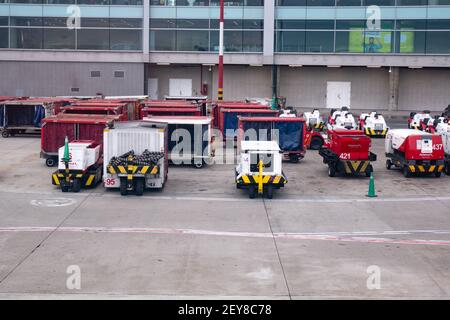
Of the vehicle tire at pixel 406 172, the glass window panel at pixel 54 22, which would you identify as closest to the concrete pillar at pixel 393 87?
the glass window panel at pixel 54 22

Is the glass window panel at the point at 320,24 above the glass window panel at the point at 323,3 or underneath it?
underneath

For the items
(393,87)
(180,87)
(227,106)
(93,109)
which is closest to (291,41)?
(393,87)

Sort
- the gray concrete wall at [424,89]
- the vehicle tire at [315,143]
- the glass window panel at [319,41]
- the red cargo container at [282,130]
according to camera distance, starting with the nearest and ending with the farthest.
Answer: the red cargo container at [282,130], the vehicle tire at [315,143], the glass window panel at [319,41], the gray concrete wall at [424,89]

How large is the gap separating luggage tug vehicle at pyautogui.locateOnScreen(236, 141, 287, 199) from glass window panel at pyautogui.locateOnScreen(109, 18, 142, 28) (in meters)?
39.6

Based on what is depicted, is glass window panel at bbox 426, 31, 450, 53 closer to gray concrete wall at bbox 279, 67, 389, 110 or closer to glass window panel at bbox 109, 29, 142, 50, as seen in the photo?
gray concrete wall at bbox 279, 67, 389, 110

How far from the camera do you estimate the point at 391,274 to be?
14.8 m

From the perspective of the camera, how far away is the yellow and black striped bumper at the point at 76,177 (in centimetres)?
2433

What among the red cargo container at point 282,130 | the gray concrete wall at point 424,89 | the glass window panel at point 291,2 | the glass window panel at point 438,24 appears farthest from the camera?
the gray concrete wall at point 424,89

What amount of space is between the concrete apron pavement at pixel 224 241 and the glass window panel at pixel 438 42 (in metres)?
34.4

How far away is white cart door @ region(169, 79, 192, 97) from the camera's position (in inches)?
2542

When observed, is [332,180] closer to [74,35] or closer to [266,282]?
[266,282]

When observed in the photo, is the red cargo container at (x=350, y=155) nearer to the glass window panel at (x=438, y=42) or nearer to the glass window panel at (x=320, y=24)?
the glass window panel at (x=320, y=24)

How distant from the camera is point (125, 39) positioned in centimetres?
6100

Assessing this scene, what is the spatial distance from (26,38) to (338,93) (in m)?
28.2
